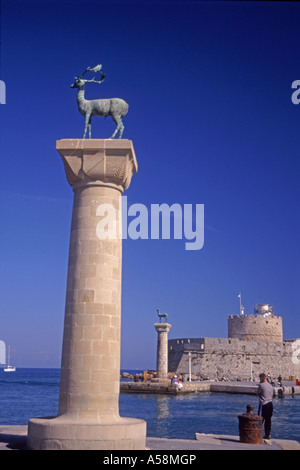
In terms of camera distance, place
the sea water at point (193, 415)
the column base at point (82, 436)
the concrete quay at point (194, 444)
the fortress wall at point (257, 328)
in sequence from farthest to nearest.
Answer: the fortress wall at point (257, 328) → the sea water at point (193, 415) → the concrete quay at point (194, 444) → the column base at point (82, 436)

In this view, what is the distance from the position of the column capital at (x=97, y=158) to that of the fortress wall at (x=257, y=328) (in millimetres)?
54330

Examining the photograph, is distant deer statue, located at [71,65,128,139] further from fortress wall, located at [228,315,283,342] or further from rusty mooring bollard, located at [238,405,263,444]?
fortress wall, located at [228,315,283,342]

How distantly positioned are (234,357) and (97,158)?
51176 mm

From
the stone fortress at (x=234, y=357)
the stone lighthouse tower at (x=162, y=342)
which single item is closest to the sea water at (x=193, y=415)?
the stone lighthouse tower at (x=162, y=342)

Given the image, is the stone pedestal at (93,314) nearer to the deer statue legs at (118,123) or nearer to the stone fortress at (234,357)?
the deer statue legs at (118,123)

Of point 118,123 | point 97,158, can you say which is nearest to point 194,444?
point 97,158

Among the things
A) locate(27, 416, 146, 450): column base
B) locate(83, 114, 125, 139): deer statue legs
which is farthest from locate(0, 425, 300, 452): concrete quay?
locate(83, 114, 125, 139): deer statue legs

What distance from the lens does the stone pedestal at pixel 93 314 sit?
999 cm

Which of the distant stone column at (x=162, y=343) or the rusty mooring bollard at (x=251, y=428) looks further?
the distant stone column at (x=162, y=343)

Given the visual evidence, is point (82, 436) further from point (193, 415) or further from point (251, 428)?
point (193, 415)

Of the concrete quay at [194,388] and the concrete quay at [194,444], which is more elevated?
the concrete quay at [194,444]

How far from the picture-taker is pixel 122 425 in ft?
33.1

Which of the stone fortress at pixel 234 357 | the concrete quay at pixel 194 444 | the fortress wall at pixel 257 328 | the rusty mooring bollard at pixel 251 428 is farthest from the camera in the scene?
the fortress wall at pixel 257 328

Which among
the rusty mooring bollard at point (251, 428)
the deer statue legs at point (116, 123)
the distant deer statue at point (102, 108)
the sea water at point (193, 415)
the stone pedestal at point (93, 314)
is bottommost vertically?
the sea water at point (193, 415)
